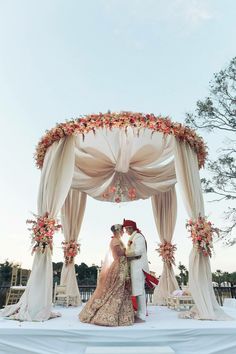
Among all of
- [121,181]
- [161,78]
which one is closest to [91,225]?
[121,181]

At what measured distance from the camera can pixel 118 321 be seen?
332cm

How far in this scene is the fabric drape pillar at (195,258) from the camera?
3.72m

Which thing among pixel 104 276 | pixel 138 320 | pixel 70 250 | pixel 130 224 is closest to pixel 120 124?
pixel 130 224

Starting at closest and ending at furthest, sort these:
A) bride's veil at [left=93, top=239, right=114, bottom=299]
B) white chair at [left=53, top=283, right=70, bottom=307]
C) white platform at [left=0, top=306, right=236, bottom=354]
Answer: white platform at [left=0, top=306, right=236, bottom=354], bride's veil at [left=93, top=239, right=114, bottom=299], white chair at [left=53, top=283, right=70, bottom=307]

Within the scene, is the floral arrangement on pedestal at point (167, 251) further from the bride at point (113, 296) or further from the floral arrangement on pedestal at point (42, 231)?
the floral arrangement on pedestal at point (42, 231)

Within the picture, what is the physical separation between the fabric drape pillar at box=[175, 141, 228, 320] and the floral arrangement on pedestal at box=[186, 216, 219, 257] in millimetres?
76

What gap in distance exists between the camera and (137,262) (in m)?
4.02

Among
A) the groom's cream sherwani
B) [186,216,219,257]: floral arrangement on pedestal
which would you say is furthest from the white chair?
[186,216,219,257]: floral arrangement on pedestal

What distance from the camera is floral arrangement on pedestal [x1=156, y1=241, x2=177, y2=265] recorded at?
6129 mm

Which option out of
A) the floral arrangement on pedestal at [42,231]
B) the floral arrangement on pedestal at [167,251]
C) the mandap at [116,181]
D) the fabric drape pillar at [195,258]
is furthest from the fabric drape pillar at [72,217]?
the fabric drape pillar at [195,258]

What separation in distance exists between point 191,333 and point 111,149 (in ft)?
10.6

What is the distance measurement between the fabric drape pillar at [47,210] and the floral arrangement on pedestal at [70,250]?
6.92 feet

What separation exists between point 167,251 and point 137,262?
2.35 metres

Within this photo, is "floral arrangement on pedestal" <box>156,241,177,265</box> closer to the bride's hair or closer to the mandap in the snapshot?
the mandap
